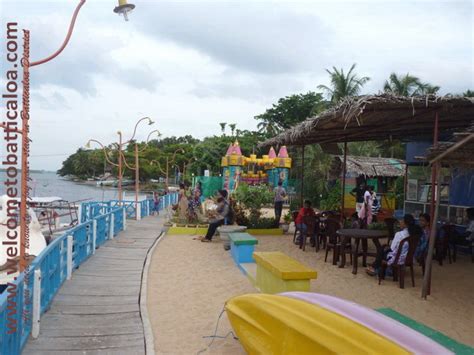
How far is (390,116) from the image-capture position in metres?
7.02

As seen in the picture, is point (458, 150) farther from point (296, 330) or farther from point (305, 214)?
point (296, 330)

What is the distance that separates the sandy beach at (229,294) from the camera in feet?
15.0

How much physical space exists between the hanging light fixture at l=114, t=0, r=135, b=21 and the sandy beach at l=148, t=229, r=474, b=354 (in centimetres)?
352

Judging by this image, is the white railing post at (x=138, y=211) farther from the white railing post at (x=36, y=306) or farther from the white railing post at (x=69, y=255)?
the white railing post at (x=36, y=306)

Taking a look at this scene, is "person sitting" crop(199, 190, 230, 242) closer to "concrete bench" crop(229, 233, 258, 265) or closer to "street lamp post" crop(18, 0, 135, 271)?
"concrete bench" crop(229, 233, 258, 265)

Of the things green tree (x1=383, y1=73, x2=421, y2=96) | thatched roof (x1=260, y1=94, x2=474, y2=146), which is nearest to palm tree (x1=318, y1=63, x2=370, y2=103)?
green tree (x1=383, y1=73, x2=421, y2=96)

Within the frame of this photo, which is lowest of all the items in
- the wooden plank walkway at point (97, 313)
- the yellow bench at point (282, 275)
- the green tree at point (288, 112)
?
the wooden plank walkway at point (97, 313)

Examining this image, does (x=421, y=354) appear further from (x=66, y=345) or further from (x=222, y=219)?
(x=222, y=219)

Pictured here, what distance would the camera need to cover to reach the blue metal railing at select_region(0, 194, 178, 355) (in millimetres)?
3336

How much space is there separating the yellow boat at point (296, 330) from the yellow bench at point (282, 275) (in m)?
1.12

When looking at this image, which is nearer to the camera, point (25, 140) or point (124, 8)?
point (25, 140)

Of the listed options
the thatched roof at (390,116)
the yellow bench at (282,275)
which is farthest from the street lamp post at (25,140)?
the thatched roof at (390,116)

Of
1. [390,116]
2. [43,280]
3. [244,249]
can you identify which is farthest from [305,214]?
[43,280]

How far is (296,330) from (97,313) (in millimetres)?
3130
